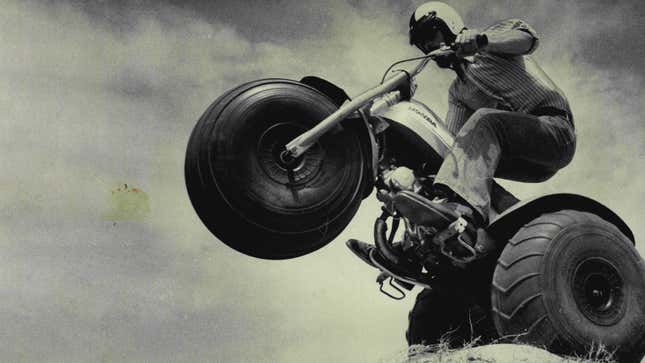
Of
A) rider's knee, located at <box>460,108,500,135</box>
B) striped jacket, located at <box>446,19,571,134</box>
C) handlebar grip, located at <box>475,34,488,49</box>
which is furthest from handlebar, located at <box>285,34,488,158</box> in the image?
rider's knee, located at <box>460,108,500,135</box>

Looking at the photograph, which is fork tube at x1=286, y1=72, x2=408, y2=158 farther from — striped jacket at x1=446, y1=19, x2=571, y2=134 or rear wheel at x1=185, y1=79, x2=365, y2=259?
striped jacket at x1=446, y1=19, x2=571, y2=134

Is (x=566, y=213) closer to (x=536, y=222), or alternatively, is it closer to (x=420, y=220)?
(x=536, y=222)

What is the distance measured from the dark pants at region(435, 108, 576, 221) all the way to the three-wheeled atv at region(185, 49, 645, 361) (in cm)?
20

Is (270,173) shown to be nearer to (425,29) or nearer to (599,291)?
(425,29)

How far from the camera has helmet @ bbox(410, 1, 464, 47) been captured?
6.17 m

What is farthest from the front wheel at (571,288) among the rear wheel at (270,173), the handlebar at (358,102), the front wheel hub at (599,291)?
the handlebar at (358,102)

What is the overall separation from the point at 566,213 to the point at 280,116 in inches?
88.4

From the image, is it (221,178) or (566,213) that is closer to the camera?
(221,178)

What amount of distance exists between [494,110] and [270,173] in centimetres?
183

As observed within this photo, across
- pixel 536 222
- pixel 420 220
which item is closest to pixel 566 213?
pixel 536 222

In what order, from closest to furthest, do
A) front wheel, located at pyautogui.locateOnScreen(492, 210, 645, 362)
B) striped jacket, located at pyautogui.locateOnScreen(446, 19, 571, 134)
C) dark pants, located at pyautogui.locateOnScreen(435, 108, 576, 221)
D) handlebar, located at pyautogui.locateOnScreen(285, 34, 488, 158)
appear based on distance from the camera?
front wheel, located at pyautogui.locateOnScreen(492, 210, 645, 362) → handlebar, located at pyautogui.locateOnScreen(285, 34, 488, 158) → dark pants, located at pyautogui.locateOnScreen(435, 108, 576, 221) → striped jacket, located at pyautogui.locateOnScreen(446, 19, 571, 134)

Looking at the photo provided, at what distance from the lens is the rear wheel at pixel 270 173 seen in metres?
5.29

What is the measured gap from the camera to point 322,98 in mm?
5719

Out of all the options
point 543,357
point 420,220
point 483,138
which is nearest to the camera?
point 543,357
